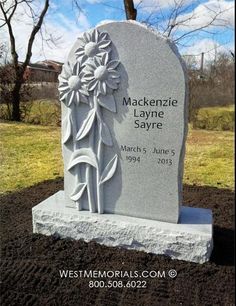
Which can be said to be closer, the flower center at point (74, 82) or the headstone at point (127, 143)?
the headstone at point (127, 143)

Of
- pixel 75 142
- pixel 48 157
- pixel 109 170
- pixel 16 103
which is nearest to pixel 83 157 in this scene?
pixel 75 142

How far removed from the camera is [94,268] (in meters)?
2.58

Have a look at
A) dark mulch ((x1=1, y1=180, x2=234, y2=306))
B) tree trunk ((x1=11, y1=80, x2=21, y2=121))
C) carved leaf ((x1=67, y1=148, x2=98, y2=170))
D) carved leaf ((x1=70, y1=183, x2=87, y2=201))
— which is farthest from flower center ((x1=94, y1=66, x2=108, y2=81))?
tree trunk ((x1=11, y1=80, x2=21, y2=121))

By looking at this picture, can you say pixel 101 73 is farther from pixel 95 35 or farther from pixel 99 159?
pixel 99 159

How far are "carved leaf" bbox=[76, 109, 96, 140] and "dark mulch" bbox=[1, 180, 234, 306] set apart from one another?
2.97 ft

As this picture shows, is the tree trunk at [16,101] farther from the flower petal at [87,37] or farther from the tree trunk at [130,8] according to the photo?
the flower petal at [87,37]

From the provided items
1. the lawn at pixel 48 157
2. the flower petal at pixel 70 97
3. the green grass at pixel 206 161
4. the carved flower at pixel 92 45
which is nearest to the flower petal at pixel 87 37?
the carved flower at pixel 92 45

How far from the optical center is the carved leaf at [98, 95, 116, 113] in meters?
2.74

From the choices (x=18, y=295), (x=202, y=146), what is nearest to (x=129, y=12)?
(x=202, y=146)

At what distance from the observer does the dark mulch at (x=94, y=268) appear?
2295mm

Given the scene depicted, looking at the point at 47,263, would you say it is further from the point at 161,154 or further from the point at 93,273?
the point at 161,154

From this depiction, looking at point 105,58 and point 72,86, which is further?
point 72,86

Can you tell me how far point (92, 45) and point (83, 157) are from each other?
0.92 meters

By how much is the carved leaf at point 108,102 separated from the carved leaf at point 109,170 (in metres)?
0.40
